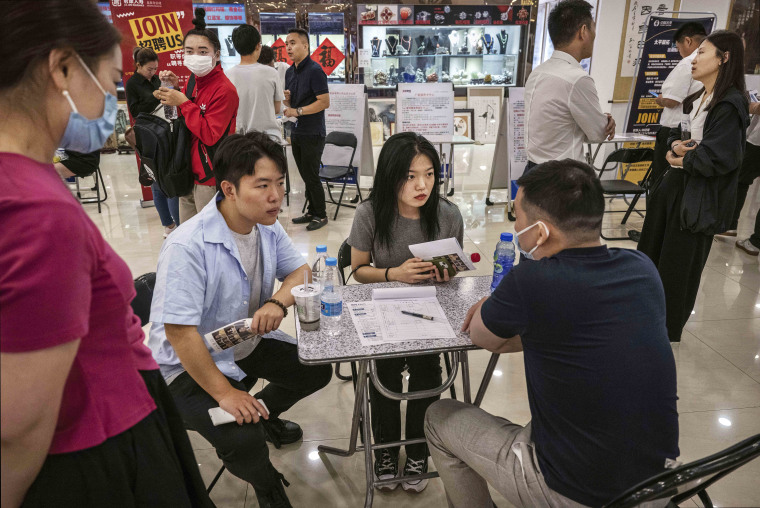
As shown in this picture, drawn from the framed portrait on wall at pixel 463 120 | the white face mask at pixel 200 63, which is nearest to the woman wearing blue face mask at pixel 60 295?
the white face mask at pixel 200 63

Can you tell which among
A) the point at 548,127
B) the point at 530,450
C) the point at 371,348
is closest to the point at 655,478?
the point at 530,450

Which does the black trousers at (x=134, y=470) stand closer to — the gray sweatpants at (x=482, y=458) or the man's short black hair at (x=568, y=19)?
the gray sweatpants at (x=482, y=458)

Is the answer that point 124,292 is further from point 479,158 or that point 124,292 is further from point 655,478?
point 479,158

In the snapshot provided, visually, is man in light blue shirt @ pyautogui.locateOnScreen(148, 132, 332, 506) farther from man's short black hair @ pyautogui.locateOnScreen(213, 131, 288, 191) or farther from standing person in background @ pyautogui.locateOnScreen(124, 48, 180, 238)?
standing person in background @ pyautogui.locateOnScreen(124, 48, 180, 238)

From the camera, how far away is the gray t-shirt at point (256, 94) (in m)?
4.54

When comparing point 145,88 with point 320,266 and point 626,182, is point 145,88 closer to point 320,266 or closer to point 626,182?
point 320,266

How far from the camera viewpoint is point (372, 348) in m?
1.63

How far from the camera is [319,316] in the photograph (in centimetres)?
176

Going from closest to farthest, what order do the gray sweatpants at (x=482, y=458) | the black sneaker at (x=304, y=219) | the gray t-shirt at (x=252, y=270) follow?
the gray sweatpants at (x=482, y=458) < the gray t-shirt at (x=252, y=270) < the black sneaker at (x=304, y=219)

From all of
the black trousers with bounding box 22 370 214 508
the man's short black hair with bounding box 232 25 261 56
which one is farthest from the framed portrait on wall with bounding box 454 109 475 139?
the black trousers with bounding box 22 370 214 508

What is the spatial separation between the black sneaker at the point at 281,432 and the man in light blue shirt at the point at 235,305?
0.31m

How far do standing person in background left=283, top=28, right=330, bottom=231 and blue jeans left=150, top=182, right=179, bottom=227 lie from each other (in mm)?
1247

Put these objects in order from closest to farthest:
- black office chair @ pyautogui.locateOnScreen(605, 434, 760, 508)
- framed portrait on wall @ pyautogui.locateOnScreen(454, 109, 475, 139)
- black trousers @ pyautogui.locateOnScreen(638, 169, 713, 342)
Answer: black office chair @ pyautogui.locateOnScreen(605, 434, 760, 508) < black trousers @ pyautogui.locateOnScreen(638, 169, 713, 342) < framed portrait on wall @ pyautogui.locateOnScreen(454, 109, 475, 139)

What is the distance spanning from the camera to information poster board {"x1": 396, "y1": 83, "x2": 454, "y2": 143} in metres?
5.59
